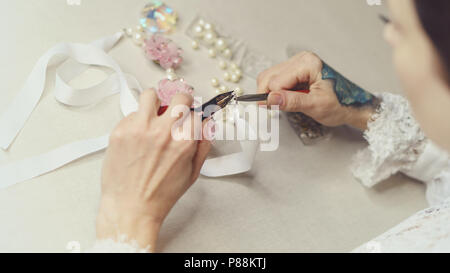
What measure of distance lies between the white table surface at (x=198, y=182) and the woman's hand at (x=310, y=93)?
3.4 inches

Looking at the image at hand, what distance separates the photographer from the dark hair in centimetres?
40

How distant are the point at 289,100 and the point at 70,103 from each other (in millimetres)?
501

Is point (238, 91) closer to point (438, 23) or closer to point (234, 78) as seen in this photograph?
point (234, 78)

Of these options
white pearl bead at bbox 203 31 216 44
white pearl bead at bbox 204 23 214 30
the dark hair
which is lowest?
white pearl bead at bbox 203 31 216 44

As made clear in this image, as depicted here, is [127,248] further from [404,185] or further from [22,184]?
[404,185]

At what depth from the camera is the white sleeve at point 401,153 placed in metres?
0.81

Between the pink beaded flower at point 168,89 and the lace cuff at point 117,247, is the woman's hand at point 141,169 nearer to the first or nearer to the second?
the lace cuff at point 117,247

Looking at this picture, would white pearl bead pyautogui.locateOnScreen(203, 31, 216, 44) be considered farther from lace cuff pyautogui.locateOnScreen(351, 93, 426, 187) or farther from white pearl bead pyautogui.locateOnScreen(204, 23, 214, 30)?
lace cuff pyautogui.locateOnScreen(351, 93, 426, 187)

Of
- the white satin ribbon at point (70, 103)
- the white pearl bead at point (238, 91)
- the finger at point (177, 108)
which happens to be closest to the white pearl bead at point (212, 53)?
the white pearl bead at point (238, 91)

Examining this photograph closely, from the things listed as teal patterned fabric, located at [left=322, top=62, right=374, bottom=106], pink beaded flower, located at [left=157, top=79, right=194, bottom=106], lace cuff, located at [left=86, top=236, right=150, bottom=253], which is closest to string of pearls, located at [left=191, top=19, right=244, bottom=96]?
pink beaded flower, located at [left=157, top=79, right=194, bottom=106]

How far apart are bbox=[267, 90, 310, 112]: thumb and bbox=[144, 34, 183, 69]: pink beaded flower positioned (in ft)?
0.93

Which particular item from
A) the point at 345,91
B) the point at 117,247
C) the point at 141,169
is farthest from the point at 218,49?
the point at 117,247

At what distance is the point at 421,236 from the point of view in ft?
2.08

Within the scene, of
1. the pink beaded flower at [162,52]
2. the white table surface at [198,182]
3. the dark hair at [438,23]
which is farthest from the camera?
the pink beaded flower at [162,52]
